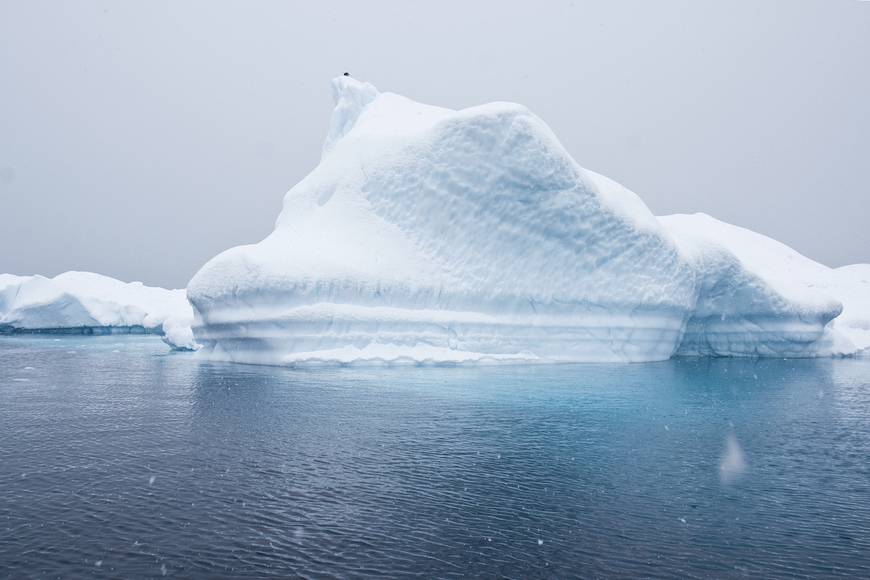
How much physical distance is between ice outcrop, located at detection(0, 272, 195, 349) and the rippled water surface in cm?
3634

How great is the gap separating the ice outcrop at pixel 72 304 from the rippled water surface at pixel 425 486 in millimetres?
36342

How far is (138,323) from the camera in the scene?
46750 millimetres

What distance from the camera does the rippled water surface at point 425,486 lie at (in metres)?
4.11

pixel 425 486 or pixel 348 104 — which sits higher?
pixel 348 104

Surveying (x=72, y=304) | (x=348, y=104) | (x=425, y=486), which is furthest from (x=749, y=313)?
(x=72, y=304)

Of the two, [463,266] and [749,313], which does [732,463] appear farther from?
[749,313]

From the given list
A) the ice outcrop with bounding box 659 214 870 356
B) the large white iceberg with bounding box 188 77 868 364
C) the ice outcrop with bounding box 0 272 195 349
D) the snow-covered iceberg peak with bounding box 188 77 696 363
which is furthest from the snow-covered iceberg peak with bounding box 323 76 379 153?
the ice outcrop with bounding box 0 272 195 349

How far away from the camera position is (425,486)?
18.8 ft

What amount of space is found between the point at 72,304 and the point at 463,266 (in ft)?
117

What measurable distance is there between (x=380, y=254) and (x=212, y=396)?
33.2 ft

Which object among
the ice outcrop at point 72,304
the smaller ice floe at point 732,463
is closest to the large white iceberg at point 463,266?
the smaller ice floe at point 732,463

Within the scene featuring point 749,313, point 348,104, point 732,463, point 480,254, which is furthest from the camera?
point 348,104

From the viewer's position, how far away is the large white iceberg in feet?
60.1

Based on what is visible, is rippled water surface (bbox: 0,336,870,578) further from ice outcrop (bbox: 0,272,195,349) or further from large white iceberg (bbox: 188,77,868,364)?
ice outcrop (bbox: 0,272,195,349)
